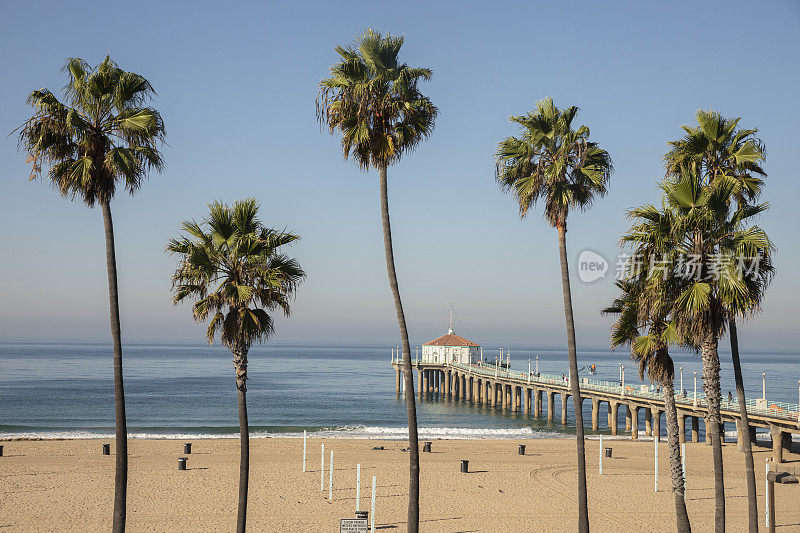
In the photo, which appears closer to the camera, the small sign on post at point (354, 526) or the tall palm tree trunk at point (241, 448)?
the small sign on post at point (354, 526)

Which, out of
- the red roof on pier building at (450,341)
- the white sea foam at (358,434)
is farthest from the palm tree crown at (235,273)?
the red roof on pier building at (450,341)

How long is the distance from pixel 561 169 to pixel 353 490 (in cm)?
1500

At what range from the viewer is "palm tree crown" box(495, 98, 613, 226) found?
606 inches

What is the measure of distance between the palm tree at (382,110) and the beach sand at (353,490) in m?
8.34

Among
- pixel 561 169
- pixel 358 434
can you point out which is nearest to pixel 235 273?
pixel 561 169

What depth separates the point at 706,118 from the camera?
14.4 m

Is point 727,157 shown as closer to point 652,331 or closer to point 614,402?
point 652,331

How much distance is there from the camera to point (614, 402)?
168 ft

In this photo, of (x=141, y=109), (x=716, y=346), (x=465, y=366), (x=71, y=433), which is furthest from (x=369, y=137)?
(x=465, y=366)

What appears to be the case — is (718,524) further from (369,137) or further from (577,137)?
(369,137)

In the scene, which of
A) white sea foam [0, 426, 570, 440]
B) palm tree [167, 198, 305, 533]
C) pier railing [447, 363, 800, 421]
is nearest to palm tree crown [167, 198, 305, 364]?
palm tree [167, 198, 305, 533]

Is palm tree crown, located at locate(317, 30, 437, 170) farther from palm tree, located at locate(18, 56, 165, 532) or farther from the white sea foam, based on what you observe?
the white sea foam

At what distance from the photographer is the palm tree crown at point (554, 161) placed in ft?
50.5

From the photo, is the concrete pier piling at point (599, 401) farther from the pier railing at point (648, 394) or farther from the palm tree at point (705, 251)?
the palm tree at point (705, 251)
